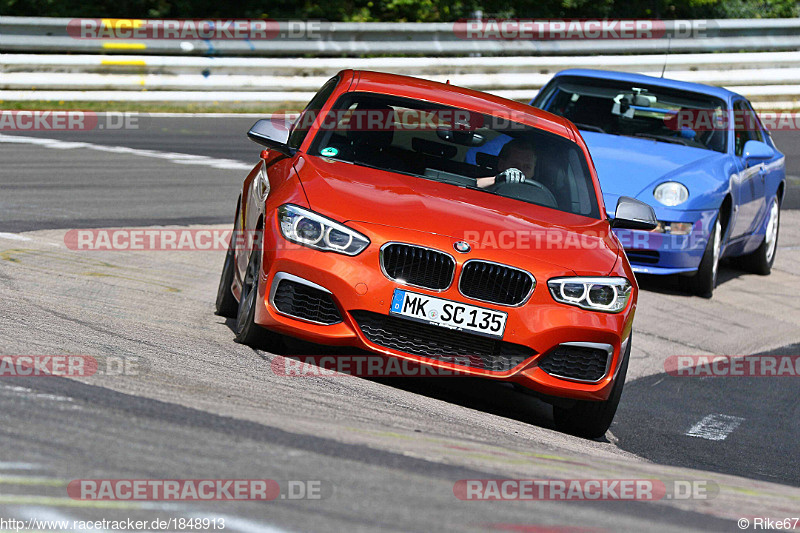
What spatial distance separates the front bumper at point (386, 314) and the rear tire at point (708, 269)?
14.2 ft

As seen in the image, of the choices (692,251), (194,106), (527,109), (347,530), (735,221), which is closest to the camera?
(347,530)

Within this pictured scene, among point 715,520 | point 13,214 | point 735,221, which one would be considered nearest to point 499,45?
point 735,221

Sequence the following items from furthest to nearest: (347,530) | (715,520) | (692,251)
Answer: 1. (692,251)
2. (715,520)
3. (347,530)

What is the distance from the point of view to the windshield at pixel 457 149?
692 cm

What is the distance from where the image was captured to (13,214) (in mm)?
10148

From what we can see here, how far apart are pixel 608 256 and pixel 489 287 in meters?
0.77

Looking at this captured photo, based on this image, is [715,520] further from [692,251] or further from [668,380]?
[692,251]

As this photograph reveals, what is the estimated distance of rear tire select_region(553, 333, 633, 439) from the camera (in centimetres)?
623

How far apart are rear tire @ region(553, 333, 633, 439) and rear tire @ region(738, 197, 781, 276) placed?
19.6 feet

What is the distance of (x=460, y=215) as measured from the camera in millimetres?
6141
